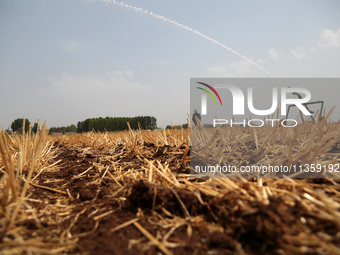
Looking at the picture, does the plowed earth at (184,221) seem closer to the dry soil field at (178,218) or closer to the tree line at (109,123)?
the dry soil field at (178,218)

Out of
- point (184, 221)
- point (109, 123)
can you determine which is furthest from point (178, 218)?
point (109, 123)

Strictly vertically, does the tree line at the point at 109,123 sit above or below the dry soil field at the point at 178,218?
above

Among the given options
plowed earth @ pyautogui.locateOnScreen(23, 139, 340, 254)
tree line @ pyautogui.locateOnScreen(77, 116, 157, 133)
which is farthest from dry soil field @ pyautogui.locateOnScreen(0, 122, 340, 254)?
tree line @ pyautogui.locateOnScreen(77, 116, 157, 133)

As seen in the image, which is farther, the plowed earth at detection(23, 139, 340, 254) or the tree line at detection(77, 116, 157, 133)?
the tree line at detection(77, 116, 157, 133)

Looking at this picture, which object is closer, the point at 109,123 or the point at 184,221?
the point at 184,221

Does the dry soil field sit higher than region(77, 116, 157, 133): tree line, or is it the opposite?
region(77, 116, 157, 133): tree line

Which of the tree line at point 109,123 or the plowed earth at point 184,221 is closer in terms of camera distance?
the plowed earth at point 184,221

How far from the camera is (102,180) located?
2.16 m

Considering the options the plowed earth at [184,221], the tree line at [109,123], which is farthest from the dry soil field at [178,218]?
the tree line at [109,123]

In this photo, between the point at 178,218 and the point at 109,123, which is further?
the point at 109,123

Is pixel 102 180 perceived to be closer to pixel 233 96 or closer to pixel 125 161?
pixel 125 161

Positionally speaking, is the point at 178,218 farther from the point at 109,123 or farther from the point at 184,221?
the point at 109,123

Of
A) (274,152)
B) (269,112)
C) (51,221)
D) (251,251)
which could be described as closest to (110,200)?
(51,221)

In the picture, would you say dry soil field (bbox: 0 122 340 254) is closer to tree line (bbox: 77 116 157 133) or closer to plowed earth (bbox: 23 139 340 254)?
plowed earth (bbox: 23 139 340 254)
